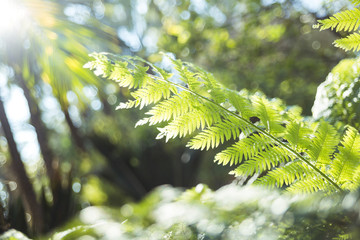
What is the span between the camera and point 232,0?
3.58 metres

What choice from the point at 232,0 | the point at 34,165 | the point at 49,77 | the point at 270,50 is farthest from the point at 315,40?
the point at 34,165

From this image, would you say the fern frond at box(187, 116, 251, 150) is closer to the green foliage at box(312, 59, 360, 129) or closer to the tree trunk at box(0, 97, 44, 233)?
the green foliage at box(312, 59, 360, 129)

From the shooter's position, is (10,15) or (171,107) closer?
(171,107)

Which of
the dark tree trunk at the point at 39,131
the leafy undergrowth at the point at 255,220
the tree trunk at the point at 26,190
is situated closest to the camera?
the leafy undergrowth at the point at 255,220

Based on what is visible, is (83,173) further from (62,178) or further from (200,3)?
(200,3)

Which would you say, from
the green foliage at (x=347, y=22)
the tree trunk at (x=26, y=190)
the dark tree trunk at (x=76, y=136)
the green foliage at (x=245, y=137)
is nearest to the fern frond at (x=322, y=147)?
the green foliage at (x=245, y=137)

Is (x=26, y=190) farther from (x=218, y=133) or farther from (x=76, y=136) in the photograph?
(x=218, y=133)

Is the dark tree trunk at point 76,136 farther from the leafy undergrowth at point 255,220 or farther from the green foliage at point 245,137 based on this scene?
the green foliage at point 245,137

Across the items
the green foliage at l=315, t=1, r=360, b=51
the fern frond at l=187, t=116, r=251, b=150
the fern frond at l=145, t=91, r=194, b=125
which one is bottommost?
the fern frond at l=187, t=116, r=251, b=150

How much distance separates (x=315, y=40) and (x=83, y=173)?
128 inches

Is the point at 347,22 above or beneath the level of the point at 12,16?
beneath

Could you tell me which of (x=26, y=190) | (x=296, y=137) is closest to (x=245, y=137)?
(x=296, y=137)

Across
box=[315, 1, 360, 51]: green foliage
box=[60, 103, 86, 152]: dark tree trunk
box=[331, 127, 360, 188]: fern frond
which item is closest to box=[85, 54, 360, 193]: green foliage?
box=[331, 127, 360, 188]: fern frond

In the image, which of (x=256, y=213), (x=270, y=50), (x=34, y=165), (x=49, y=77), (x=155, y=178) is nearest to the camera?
(x=256, y=213)
